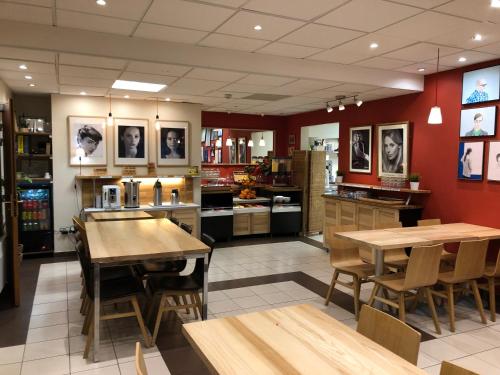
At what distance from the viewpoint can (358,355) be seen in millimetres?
1789

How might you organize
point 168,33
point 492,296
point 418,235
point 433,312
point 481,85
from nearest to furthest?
point 433,312 → point 168,33 → point 492,296 → point 418,235 → point 481,85

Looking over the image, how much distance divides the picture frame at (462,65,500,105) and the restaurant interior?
26 millimetres

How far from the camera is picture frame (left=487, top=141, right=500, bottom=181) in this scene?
186 inches

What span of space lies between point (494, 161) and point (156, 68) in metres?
4.21

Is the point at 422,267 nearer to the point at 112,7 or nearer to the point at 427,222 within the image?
the point at 427,222

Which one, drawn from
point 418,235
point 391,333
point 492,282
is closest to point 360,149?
point 418,235

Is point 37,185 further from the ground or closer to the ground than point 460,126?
closer to the ground

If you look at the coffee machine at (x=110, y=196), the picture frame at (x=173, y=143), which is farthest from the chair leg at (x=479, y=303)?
the coffee machine at (x=110, y=196)

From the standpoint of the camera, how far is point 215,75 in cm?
504

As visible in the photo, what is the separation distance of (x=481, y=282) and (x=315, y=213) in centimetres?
392

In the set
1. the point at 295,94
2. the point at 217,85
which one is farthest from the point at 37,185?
the point at 295,94

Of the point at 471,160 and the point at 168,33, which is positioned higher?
the point at 168,33

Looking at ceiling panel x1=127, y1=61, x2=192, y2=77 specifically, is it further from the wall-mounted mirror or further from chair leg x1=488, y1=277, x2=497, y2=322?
the wall-mounted mirror

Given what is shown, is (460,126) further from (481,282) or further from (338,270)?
(338,270)
